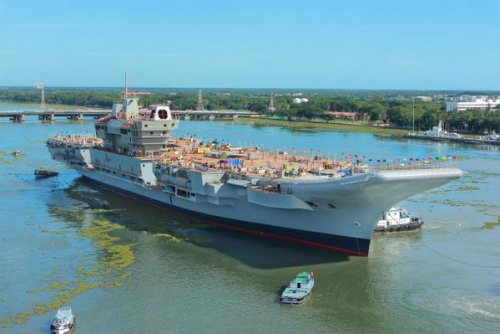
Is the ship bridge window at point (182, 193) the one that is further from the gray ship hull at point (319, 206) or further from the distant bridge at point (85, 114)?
the distant bridge at point (85, 114)

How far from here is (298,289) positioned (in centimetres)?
2159

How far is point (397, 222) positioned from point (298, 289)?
10.7m

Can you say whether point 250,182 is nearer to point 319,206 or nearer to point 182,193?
point 319,206

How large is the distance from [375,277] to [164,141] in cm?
1949

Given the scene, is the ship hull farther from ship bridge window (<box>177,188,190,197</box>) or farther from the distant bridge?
the distant bridge

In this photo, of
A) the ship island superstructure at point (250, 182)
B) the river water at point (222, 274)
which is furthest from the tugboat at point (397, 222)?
the ship island superstructure at point (250, 182)

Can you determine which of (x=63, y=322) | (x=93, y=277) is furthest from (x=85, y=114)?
(x=63, y=322)

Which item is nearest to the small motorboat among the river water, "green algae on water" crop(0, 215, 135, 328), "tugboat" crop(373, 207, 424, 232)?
the river water

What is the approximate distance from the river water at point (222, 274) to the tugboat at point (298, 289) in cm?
32

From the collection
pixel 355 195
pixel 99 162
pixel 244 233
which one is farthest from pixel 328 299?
pixel 99 162

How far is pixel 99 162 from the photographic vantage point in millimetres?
43156

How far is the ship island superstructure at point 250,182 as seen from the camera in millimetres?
24094

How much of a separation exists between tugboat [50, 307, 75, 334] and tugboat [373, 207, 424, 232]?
16430 mm

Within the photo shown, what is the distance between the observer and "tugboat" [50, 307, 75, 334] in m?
18.3
